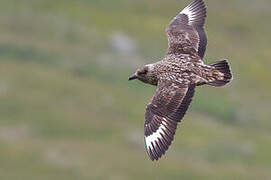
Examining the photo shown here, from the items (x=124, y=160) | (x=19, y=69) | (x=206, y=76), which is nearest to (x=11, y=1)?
(x=19, y=69)

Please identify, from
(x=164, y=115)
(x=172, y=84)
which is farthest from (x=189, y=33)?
(x=164, y=115)

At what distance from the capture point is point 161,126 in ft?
60.5

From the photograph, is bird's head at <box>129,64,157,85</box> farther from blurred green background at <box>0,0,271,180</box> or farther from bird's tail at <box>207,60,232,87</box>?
blurred green background at <box>0,0,271,180</box>

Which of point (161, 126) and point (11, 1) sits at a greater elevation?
point (161, 126)

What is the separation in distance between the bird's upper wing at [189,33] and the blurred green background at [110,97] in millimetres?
30833

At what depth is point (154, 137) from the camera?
724 inches

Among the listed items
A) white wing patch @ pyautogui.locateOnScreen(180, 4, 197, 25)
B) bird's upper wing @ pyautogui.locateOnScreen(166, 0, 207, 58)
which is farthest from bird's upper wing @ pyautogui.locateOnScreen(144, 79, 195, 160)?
white wing patch @ pyautogui.locateOnScreen(180, 4, 197, 25)

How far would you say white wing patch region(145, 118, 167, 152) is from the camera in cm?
1828

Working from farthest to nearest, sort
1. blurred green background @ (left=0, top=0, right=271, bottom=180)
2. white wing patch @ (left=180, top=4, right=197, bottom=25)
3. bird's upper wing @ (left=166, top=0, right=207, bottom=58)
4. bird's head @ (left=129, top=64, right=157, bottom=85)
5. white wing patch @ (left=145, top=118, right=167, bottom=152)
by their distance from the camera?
blurred green background @ (left=0, top=0, right=271, bottom=180)
white wing patch @ (left=180, top=4, right=197, bottom=25)
bird's upper wing @ (left=166, top=0, right=207, bottom=58)
bird's head @ (left=129, top=64, right=157, bottom=85)
white wing patch @ (left=145, top=118, right=167, bottom=152)

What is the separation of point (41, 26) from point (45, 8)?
373 centimetres

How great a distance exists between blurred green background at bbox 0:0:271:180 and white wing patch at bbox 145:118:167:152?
33270mm

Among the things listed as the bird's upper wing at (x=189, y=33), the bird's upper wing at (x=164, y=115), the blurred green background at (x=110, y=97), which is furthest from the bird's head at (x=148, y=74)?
the blurred green background at (x=110, y=97)

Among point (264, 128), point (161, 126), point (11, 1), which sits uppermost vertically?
point (161, 126)

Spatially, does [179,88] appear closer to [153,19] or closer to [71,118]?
[71,118]
